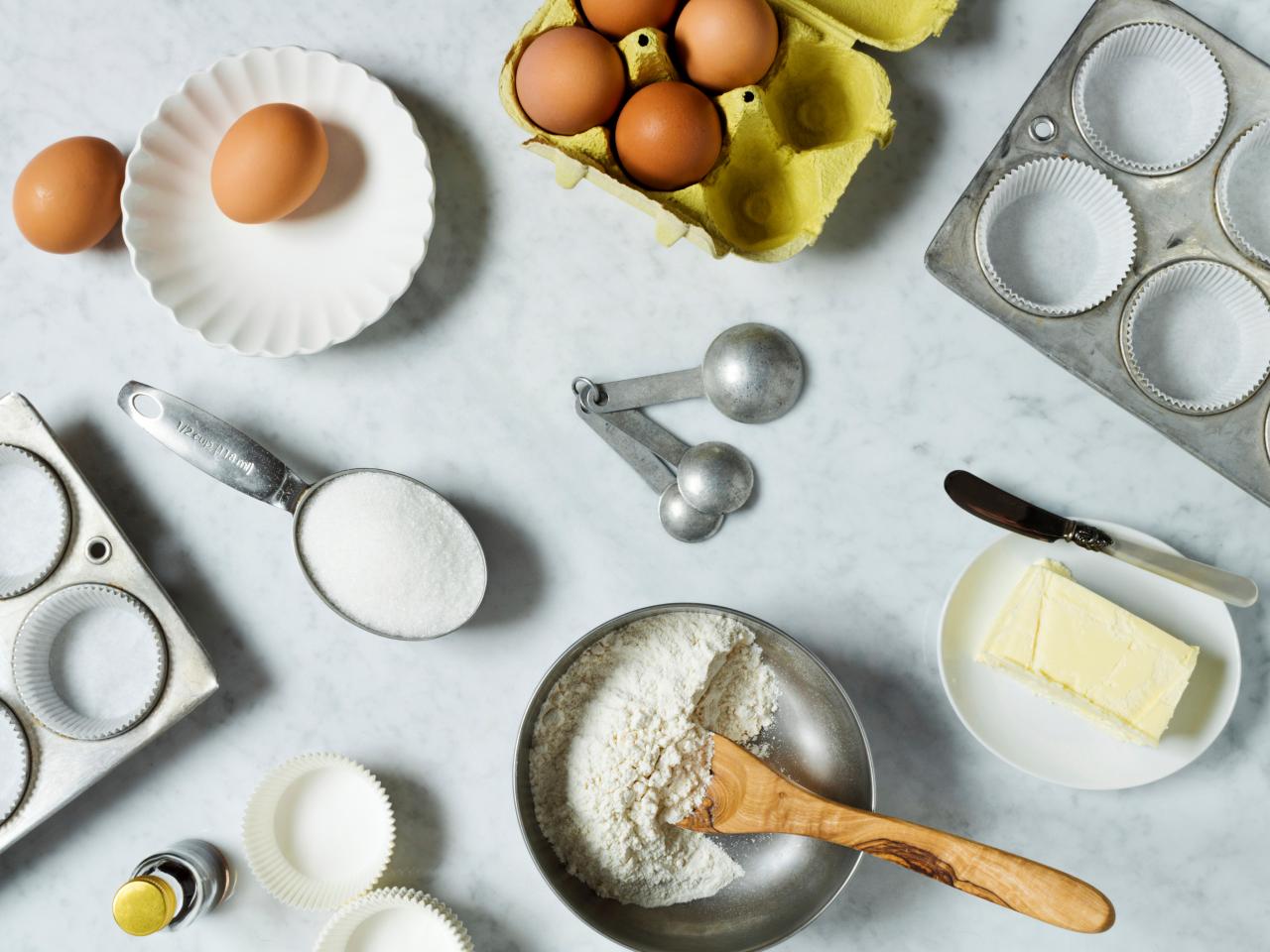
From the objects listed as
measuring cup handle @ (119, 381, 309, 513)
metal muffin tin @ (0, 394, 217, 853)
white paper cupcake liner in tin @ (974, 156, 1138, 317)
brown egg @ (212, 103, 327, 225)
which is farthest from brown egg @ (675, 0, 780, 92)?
metal muffin tin @ (0, 394, 217, 853)

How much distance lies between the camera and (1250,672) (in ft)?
3.81

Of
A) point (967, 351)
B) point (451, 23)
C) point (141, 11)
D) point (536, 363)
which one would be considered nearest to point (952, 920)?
point (967, 351)

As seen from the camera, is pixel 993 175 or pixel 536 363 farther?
pixel 536 363

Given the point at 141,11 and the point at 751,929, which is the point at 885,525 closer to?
the point at 751,929

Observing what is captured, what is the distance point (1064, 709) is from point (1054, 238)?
1.78ft

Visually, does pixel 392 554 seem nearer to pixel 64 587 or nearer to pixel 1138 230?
pixel 64 587

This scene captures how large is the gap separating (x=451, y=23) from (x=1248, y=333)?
995 millimetres

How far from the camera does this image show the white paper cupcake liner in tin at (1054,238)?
1.10 meters

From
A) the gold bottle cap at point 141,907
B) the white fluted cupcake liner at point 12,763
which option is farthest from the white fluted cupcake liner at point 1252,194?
the white fluted cupcake liner at point 12,763

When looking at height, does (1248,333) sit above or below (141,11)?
above

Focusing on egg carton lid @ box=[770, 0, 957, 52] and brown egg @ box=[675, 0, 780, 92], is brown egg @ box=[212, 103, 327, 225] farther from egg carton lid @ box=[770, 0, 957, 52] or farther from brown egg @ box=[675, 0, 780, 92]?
egg carton lid @ box=[770, 0, 957, 52]

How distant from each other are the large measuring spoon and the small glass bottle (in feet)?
1.13

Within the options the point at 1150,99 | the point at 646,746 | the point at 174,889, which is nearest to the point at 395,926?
the point at 174,889

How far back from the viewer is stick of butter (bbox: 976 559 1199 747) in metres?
1.06
